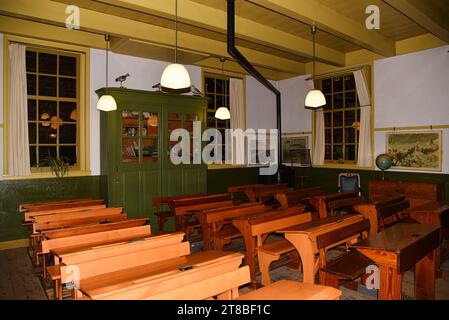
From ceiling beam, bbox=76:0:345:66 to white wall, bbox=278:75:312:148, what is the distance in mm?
1348

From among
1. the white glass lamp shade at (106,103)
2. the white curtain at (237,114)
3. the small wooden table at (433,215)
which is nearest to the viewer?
the small wooden table at (433,215)

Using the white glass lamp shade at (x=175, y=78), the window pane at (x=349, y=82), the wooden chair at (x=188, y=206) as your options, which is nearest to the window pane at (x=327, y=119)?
the window pane at (x=349, y=82)

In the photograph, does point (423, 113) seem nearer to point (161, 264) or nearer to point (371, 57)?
point (371, 57)

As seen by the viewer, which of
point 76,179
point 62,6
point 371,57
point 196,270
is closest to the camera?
point 196,270

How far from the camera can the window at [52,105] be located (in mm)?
5855

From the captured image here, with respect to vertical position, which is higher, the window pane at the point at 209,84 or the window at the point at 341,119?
the window pane at the point at 209,84

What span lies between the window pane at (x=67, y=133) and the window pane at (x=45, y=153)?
0.71ft

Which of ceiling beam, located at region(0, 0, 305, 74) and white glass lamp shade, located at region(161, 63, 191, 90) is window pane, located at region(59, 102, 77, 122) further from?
white glass lamp shade, located at region(161, 63, 191, 90)

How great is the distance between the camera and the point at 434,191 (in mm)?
5695

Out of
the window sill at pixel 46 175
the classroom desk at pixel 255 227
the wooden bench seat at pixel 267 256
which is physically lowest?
the wooden bench seat at pixel 267 256

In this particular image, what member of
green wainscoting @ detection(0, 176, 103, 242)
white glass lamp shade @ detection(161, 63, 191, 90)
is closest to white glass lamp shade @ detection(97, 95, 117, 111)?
green wainscoting @ detection(0, 176, 103, 242)

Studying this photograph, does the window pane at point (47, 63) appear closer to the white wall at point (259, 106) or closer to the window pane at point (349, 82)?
the white wall at point (259, 106)
